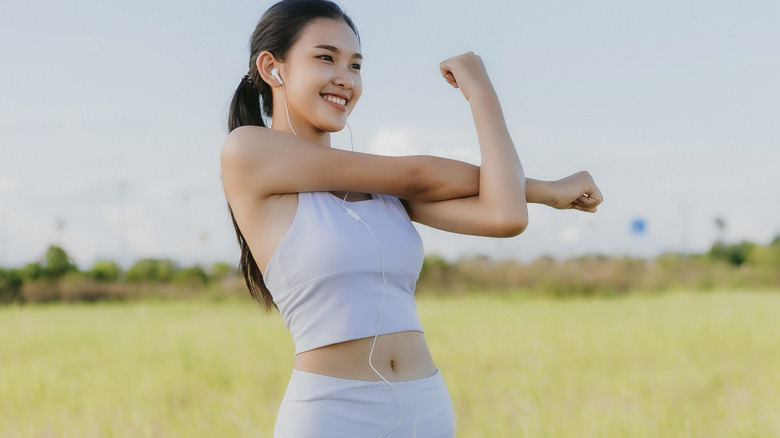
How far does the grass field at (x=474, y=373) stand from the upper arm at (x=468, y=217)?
125cm

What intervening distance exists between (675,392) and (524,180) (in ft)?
15.3

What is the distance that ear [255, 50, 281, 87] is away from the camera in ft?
7.60

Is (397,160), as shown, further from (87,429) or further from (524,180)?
(87,429)

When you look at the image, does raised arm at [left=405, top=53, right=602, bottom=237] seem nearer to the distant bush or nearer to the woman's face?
the woman's face

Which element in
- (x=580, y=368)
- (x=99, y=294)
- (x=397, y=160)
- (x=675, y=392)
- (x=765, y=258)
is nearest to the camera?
(x=397, y=160)

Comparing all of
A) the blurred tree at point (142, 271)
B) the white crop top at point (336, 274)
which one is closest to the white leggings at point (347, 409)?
the white crop top at point (336, 274)

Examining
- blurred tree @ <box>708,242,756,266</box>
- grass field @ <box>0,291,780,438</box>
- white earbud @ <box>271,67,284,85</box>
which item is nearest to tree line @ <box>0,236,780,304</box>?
grass field @ <box>0,291,780,438</box>

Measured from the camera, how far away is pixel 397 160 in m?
2.13

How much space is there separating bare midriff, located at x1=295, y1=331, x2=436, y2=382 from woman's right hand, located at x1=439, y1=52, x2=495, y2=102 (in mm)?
815

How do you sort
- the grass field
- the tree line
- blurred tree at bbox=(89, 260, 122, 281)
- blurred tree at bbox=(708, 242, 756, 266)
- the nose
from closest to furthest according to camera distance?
the nose → the grass field → the tree line → blurred tree at bbox=(89, 260, 122, 281) → blurred tree at bbox=(708, 242, 756, 266)

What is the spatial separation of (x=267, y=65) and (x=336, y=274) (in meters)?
0.82

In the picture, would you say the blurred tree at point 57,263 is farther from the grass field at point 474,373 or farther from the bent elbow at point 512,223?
the bent elbow at point 512,223

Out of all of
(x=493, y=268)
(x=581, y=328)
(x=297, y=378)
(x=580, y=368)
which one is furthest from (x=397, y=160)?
(x=493, y=268)

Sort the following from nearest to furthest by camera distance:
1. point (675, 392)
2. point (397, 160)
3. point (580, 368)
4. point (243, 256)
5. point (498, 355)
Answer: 1. point (397, 160)
2. point (243, 256)
3. point (675, 392)
4. point (580, 368)
5. point (498, 355)
